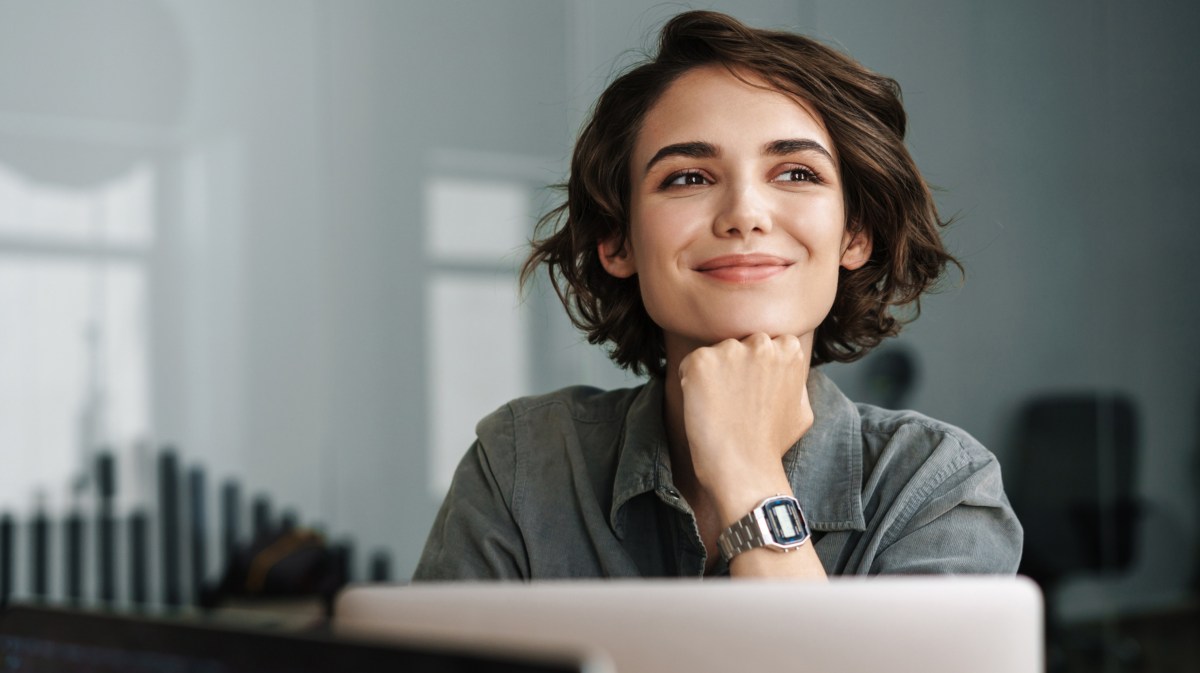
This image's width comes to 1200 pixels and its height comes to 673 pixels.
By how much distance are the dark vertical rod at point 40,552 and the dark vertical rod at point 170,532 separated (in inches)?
11.9

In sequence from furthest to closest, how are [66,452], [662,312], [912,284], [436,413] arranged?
1. [436,413]
2. [66,452]
3. [912,284]
4. [662,312]

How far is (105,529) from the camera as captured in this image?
10.8 ft

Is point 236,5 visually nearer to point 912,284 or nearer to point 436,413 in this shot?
point 436,413

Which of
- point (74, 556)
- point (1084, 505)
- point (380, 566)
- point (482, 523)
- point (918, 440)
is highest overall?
point (918, 440)

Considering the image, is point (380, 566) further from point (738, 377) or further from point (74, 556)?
point (738, 377)

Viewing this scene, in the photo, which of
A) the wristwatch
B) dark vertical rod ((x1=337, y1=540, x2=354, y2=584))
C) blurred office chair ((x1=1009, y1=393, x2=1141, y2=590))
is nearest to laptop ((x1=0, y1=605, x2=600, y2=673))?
the wristwatch

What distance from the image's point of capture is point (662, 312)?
1411 mm

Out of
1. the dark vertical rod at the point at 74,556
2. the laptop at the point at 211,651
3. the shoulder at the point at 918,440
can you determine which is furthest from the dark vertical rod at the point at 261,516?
the laptop at the point at 211,651

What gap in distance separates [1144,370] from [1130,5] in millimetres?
1058

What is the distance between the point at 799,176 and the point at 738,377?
0.87 ft

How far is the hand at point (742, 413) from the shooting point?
1.22 meters

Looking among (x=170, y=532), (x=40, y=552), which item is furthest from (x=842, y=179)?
(x=40, y=552)

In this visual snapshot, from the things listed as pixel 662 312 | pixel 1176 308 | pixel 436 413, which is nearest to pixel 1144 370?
pixel 1176 308

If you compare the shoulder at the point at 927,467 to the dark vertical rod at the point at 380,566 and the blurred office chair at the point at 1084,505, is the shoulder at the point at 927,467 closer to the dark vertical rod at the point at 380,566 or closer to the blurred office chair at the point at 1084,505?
the blurred office chair at the point at 1084,505
